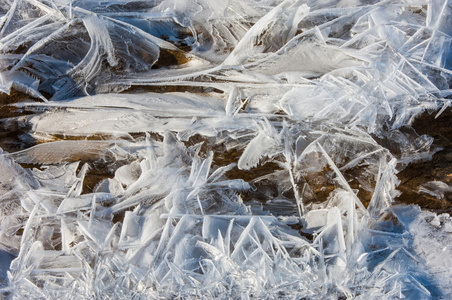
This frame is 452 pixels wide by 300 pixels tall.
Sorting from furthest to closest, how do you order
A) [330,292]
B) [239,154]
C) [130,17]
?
1. [130,17]
2. [239,154]
3. [330,292]

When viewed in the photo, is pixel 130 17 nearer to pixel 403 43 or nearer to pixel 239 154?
pixel 239 154

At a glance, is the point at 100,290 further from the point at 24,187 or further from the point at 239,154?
the point at 239,154

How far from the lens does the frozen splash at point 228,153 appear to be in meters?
Answer: 1.21

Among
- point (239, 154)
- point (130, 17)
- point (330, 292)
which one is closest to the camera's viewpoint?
point (330, 292)

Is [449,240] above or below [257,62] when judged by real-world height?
below

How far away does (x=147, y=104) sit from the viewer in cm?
136

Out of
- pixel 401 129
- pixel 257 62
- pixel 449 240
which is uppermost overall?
pixel 257 62

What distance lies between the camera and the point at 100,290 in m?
1.20

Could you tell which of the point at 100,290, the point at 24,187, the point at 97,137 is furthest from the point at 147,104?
the point at 100,290

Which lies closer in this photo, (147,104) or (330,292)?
(330,292)

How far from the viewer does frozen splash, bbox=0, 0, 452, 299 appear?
1.21 m

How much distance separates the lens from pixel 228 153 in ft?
4.37

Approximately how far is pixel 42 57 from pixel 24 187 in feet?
2.00

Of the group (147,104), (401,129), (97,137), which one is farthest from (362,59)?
(97,137)
